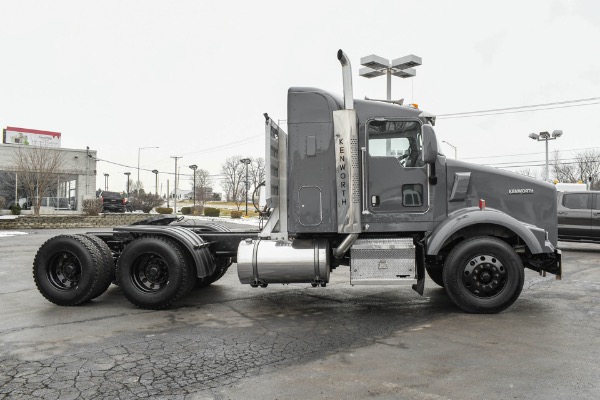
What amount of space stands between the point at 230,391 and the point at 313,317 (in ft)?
8.59

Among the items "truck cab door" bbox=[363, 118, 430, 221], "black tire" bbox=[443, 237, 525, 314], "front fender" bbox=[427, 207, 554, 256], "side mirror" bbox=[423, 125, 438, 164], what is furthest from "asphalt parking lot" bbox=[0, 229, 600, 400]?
"side mirror" bbox=[423, 125, 438, 164]

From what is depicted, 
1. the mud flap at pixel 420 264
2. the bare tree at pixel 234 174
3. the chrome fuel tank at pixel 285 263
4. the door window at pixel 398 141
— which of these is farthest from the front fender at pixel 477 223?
the bare tree at pixel 234 174

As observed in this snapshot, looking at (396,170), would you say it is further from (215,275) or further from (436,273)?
(215,275)

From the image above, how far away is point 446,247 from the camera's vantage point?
6.79m

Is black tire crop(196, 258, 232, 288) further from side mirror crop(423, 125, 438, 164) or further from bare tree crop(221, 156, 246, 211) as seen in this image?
bare tree crop(221, 156, 246, 211)

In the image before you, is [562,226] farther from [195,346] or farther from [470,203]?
[195,346]

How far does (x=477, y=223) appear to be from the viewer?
6.36 m

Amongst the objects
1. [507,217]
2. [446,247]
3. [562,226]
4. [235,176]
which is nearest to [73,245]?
[446,247]

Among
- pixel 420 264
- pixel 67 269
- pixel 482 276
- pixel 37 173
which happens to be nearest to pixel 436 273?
pixel 420 264

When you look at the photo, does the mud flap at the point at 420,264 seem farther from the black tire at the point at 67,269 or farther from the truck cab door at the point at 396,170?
the black tire at the point at 67,269

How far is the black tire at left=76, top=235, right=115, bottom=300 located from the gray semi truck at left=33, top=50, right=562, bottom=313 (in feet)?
0.10

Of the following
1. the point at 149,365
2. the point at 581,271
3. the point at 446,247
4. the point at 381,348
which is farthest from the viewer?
the point at 581,271

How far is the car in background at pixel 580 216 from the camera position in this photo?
1390 cm

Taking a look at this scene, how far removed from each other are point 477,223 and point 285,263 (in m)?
2.63
